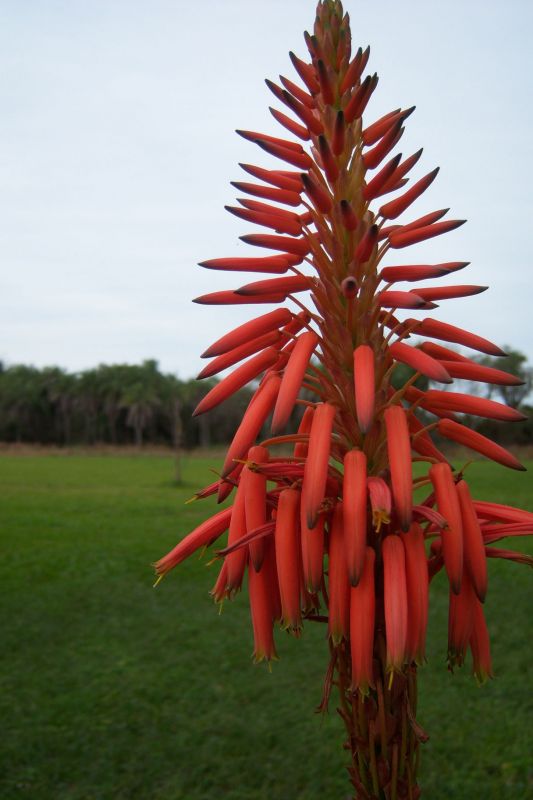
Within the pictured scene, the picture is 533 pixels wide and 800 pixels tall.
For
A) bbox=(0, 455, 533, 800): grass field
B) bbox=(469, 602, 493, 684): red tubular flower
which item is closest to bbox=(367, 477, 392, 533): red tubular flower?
bbox=(469, 602, 493, 684): red tubular flower

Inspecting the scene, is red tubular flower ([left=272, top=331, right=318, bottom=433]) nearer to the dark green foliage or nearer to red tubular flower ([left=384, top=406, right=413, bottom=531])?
red tubular flower ([left=384, top=406, right=413, bottom=531])

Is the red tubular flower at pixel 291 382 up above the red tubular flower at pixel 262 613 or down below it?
above

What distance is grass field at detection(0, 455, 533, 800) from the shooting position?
6.38m

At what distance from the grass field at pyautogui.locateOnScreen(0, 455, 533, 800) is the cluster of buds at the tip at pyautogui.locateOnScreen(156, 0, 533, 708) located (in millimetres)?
4680

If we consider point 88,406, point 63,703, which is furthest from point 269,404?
point 88,406

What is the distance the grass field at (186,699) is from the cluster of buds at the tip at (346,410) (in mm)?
4680

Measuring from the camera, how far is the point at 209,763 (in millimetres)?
6660

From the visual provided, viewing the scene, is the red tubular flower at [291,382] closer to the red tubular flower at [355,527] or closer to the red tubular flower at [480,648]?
the red tubular flower at [355,527]

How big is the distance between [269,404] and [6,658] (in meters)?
8.75

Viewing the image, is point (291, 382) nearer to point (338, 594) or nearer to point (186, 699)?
point (338, 594)

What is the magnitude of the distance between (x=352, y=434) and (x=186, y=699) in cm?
719

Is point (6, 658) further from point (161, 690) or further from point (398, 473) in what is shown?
point (398, 473)

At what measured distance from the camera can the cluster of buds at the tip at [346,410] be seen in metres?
1.57

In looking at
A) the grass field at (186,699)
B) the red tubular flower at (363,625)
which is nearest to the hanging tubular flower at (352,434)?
the red tubular flower at (363,625)
